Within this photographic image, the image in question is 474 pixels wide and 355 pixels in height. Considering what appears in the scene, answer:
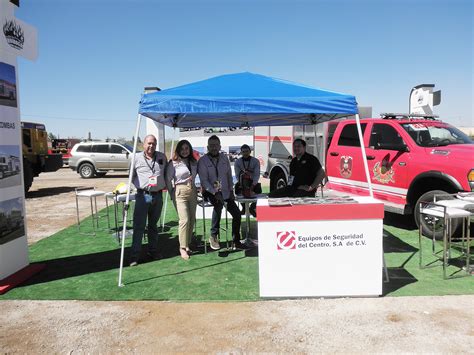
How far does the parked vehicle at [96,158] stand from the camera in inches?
759

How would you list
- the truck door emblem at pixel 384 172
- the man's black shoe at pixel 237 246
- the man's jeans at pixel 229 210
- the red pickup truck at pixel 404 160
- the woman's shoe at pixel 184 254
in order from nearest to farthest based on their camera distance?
the woman's shoe at pixel 184 254, the man's jeans at pixel 229 210, the red pickup truck at pixel 404 160, the man's black shoe at pixel 237 246, the truck door emblem at pixel 384 172

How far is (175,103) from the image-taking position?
4.49 m

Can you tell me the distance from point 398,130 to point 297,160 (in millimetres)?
2162

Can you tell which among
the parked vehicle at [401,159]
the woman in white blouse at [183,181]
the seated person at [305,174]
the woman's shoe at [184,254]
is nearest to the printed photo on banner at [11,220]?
the woman in white blouse at [183,181]

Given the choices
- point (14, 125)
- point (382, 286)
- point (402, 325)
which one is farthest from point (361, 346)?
point (14, 125)

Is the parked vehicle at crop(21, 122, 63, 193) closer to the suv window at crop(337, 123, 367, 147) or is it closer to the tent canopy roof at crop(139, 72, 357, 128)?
the tent canopy roof at crop(139, 72, 357, 128)

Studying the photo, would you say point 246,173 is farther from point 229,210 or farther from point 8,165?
point 8,165

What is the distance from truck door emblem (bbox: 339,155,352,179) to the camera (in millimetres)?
7586

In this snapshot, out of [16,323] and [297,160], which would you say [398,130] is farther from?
[16,323]

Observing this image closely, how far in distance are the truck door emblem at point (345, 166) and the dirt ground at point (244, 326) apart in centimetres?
390

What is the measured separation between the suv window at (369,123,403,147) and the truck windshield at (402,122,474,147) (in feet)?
0.70

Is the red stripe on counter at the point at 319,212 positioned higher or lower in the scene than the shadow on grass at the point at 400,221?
higher

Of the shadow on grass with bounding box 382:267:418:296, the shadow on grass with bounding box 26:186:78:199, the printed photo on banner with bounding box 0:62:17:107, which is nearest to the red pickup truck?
the shadow on grass with bounding box 382:267:418:296

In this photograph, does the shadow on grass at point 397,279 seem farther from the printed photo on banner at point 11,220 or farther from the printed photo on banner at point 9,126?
the printed photo on banner at point 9,126
